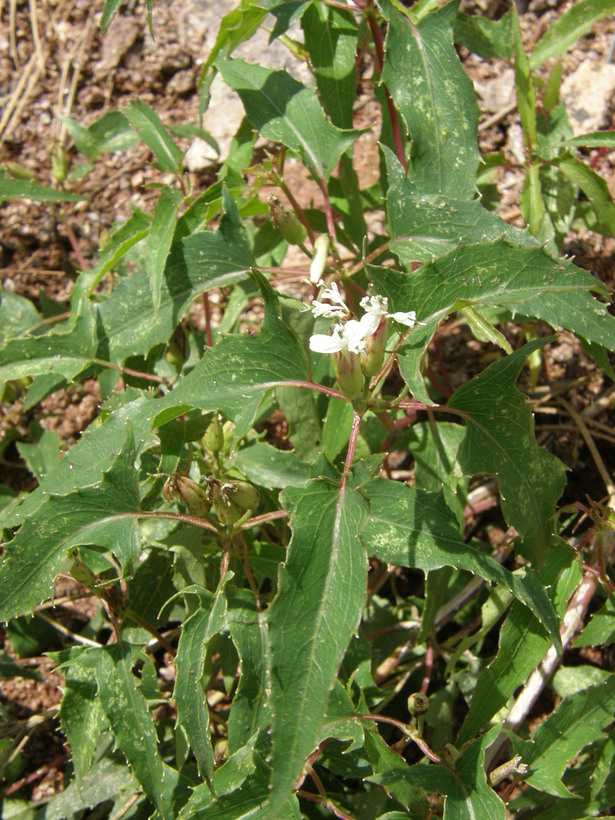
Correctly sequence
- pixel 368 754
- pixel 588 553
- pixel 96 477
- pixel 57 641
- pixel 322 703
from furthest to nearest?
pixel 57 641
pixel 588 553
pixel 96 477
pixel 368 754
pixel 322 703

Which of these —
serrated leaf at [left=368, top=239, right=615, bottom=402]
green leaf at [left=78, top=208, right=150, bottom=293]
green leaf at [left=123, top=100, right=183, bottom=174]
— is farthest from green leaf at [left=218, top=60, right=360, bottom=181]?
serrated leaf at [left=368, top=239, right=615, bottom=402]

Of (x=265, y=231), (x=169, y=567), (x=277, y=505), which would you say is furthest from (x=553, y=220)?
(x=169, y=567)

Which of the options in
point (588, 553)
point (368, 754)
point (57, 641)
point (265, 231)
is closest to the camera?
point (368, 754)

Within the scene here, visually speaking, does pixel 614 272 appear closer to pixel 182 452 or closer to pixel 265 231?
pixel 265 231

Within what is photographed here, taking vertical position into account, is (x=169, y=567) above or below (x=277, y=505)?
below

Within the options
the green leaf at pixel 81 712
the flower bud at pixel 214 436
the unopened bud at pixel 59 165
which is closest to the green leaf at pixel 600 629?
the flower bud at pixel 214 436

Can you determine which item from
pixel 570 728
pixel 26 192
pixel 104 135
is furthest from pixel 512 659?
pixel 104 135

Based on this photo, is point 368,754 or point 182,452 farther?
point 182,452

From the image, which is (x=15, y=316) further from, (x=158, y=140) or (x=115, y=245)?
(x=158, y=140)
